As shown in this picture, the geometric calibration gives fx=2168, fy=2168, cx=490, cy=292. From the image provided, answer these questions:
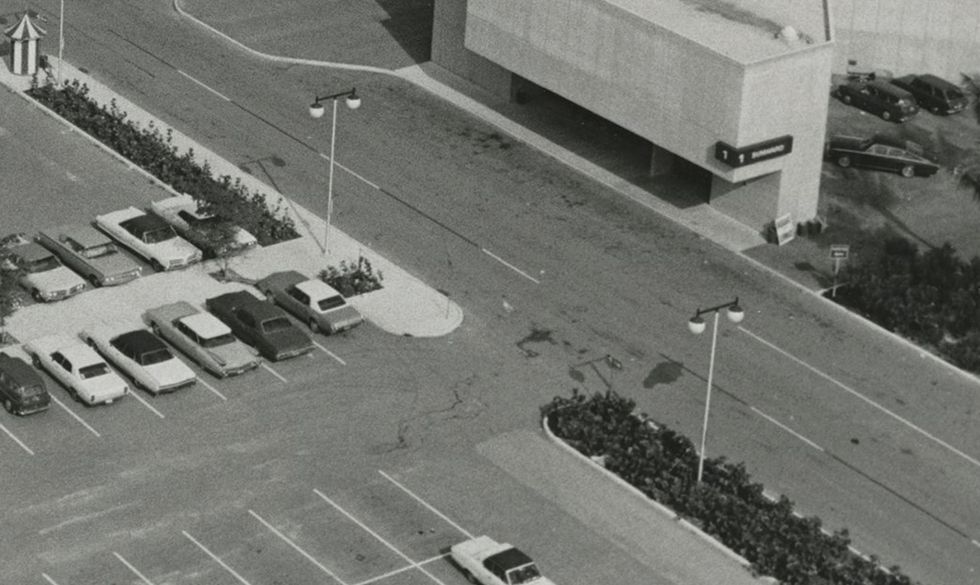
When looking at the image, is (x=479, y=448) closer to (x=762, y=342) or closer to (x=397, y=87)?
(x=762, y=342)

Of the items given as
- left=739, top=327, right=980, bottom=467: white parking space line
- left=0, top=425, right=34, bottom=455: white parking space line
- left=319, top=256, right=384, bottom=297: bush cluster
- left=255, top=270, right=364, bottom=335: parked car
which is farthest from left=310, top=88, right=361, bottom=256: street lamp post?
left=0, top=425, right=34, bottom=455: white parking space line

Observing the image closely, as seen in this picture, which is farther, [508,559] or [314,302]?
[314,302]

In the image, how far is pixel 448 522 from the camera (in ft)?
223

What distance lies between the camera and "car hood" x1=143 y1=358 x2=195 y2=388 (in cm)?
7356

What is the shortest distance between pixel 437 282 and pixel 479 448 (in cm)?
1195

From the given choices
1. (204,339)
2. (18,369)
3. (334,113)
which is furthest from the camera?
(334,113)

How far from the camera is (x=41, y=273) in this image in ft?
263

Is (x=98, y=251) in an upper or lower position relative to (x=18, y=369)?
upper

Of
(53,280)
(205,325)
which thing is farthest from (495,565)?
(53,280)

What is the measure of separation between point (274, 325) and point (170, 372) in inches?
182

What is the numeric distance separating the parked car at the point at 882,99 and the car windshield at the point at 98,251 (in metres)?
36.1

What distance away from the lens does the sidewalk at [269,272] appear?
78.6 meters

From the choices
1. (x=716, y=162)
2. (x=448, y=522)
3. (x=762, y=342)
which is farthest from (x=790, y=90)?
(x=448, y=522)

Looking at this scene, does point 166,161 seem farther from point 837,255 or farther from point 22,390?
point 837,255
